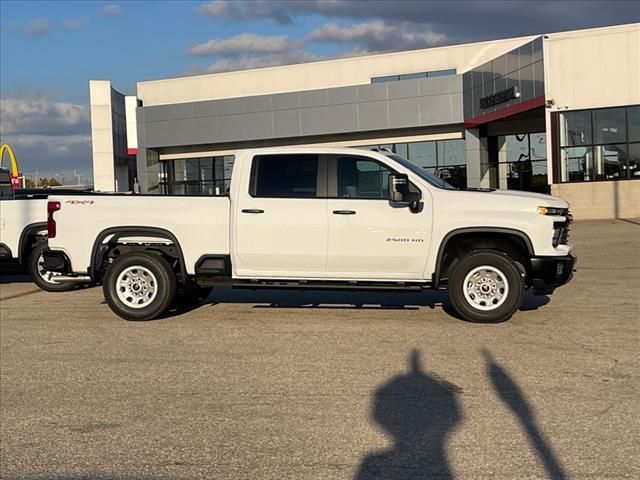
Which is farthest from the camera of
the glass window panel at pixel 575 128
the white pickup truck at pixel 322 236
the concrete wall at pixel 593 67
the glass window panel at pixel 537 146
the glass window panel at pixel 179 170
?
the glass window panel at pixel 179 170

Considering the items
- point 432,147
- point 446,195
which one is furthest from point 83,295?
point 432,147

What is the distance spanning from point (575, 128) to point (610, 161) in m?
1.81

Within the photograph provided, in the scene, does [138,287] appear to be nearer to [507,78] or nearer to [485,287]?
[485,287]

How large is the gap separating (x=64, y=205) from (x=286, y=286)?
9.97ft

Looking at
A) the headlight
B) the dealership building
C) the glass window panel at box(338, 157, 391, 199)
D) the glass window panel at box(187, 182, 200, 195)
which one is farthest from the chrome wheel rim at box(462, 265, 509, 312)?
the glass window panel at box(187, 182, 200, 195)

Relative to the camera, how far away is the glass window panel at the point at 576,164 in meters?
27.7

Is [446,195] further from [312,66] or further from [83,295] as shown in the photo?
[312,66]

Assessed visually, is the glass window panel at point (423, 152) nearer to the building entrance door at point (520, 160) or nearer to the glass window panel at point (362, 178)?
the building entrance door at point (520, 160)

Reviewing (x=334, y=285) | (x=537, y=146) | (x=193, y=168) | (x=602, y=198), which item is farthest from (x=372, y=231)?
(x=193, y=168)

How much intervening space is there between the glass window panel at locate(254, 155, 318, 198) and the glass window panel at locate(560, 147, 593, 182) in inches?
848

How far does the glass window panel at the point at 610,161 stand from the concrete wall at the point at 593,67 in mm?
1641

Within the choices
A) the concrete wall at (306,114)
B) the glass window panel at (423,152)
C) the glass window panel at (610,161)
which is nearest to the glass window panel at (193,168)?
the concrete wall at (306,114)

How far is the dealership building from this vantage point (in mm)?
27234

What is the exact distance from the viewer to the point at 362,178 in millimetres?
8797
